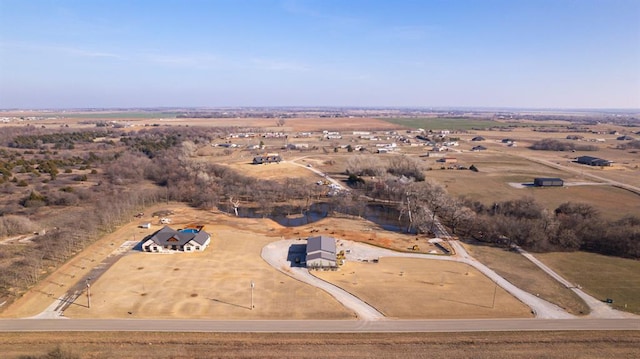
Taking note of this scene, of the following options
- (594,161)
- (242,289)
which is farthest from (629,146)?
(242,289)

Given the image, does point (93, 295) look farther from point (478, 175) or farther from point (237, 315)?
point (478, 175)

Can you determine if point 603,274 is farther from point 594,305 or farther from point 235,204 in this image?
point 235,204

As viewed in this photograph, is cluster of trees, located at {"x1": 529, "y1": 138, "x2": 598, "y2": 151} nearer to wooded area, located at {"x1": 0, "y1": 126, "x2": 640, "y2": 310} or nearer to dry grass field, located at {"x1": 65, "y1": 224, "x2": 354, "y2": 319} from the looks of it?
wooded area, located at {"x1": 0, "y1": 126, "x2": 640, "y2": 310}

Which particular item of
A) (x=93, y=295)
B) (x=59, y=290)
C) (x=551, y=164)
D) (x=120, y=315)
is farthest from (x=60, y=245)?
(x=551, y=164)

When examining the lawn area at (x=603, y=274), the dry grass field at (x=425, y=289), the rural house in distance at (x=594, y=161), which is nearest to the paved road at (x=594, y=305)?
the lawn area at (x=603, y=274)

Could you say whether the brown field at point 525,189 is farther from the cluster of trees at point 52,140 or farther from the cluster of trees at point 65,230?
the cluster of trees at point 52,140
